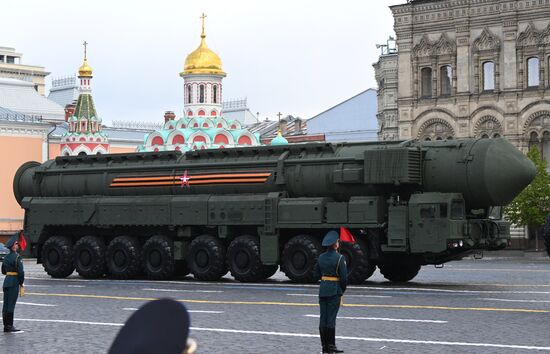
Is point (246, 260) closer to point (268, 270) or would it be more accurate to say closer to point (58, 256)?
point (268, 270)

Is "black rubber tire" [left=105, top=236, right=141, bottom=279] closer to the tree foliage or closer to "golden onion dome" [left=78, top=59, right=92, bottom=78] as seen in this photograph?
the tree foliage

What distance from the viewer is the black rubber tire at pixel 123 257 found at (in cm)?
3122

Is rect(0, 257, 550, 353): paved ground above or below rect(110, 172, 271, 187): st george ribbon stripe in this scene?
below

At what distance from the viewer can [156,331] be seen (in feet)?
11.0

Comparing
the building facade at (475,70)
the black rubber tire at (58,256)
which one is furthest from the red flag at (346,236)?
the building facade at (475,70)

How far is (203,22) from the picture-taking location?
86312mm

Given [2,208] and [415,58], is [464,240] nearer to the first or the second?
[415,58]

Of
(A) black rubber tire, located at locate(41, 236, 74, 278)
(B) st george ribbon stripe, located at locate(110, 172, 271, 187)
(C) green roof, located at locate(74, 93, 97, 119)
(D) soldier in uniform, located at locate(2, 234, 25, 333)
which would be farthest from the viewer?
(C) green roof, located at locate(74, 93, 97, 119)

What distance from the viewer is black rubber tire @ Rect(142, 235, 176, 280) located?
30.6m

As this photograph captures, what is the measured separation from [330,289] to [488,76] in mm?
45473

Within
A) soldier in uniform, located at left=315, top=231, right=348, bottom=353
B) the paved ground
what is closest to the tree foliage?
the paved ground

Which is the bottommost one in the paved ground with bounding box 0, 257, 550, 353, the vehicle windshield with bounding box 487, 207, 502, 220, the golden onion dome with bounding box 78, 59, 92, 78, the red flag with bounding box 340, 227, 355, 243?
the paved ground with bounding box 0, 257, 550, 353

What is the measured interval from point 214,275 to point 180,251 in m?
1.41

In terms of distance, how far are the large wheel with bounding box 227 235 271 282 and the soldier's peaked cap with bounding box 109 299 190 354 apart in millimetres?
25478
